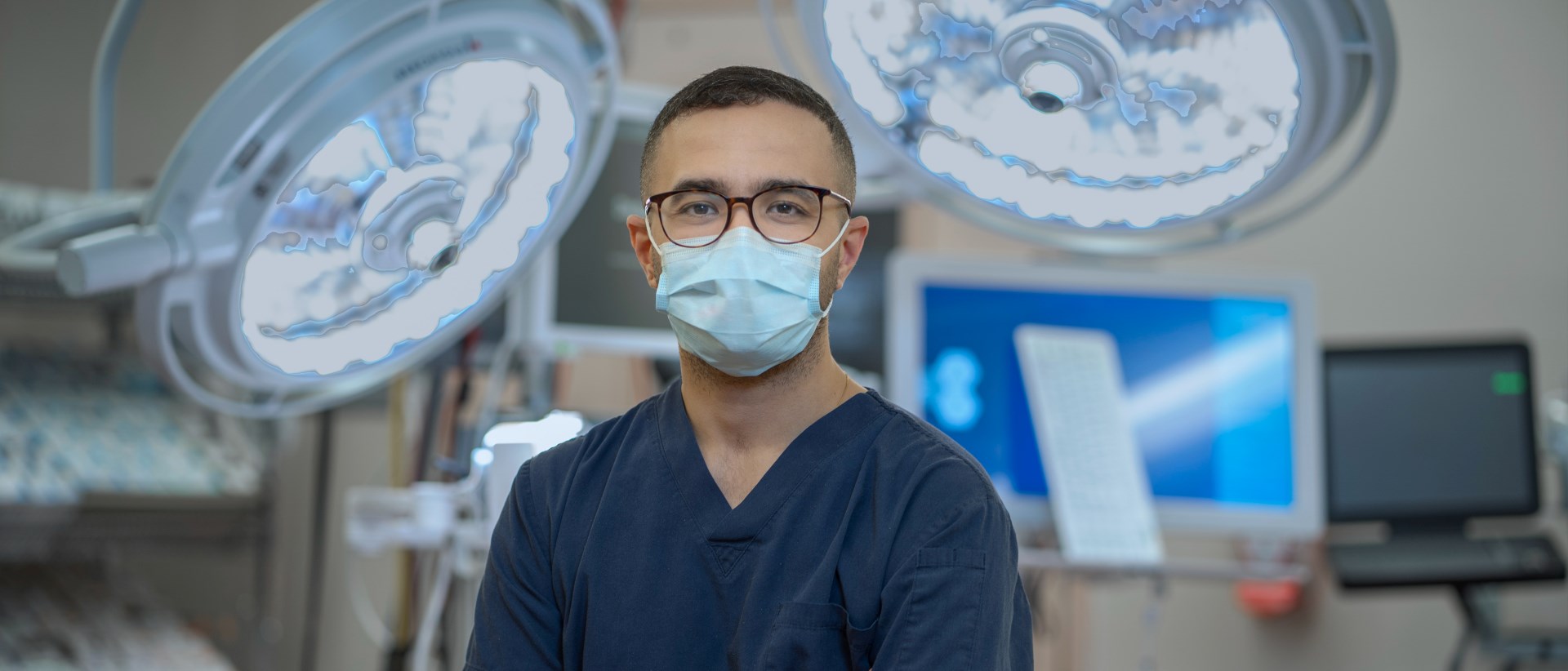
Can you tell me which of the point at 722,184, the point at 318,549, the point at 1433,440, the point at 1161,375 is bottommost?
the point at 318,549

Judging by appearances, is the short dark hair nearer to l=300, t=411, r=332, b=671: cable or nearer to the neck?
the neck

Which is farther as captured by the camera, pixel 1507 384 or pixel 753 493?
pixel 1507 384

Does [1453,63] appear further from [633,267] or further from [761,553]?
[761,553]

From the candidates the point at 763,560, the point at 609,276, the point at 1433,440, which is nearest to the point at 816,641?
the point at 763,560

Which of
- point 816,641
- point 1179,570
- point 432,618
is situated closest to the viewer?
point 816,641

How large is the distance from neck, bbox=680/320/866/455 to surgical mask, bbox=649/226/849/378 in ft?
0.08

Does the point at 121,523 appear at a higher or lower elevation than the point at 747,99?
lower

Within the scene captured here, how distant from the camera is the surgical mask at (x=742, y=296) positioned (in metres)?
0.83

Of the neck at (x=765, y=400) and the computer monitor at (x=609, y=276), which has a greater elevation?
the computer monitor at (x=609, y=276)

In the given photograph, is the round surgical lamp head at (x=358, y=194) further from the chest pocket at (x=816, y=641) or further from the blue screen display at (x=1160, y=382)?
the blue screen display at (x=1160, y=382)

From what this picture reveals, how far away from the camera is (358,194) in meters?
0.99

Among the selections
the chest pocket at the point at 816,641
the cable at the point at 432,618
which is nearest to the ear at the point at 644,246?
the chest pocket at the point at 816,641

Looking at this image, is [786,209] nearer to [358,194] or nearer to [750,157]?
[750,157]

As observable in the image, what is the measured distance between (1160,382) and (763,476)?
4.33ft
